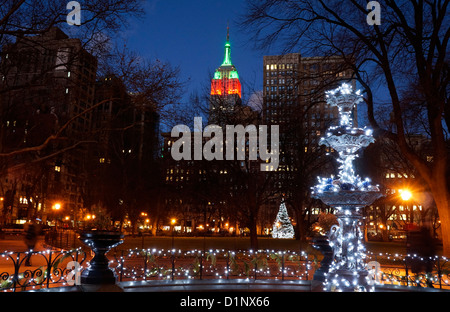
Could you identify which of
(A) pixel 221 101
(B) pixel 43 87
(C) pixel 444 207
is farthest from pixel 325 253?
(B) pixel 43 87

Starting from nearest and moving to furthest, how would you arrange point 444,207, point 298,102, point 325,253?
point 325,253
point 444,207
point 298,102

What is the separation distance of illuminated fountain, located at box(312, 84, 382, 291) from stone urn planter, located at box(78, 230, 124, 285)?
5.25 metres

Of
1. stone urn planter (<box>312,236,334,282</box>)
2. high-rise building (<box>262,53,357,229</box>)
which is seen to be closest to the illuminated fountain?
stone urn planter (<box>312,236,334,282</box>)

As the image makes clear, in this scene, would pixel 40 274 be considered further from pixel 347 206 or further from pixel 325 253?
pixel 347 206

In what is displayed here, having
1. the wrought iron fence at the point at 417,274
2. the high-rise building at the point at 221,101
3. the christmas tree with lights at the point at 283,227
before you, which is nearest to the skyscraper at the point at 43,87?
the high-rise building at the point at 221,101

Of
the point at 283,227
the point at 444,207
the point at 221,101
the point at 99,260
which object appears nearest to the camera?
the point at 99,260

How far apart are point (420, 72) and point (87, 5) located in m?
14.7

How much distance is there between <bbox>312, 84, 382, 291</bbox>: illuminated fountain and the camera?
9688 mm

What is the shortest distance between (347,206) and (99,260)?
628cm

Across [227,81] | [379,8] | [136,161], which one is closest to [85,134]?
[227,81]

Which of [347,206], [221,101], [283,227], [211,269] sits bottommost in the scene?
[211,269]

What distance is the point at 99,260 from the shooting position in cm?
975

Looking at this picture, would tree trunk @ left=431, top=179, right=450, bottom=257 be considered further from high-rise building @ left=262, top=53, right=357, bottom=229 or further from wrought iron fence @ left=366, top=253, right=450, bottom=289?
high-rise building @ left=262, top=53, right=357, bottom=229
